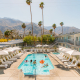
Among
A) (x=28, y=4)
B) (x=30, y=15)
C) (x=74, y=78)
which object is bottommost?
(x=74, y=78)

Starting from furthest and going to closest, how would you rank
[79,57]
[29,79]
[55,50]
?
[55,50], [79,57], [29,79]

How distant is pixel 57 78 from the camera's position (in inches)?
354

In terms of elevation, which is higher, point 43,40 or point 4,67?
point 43,40

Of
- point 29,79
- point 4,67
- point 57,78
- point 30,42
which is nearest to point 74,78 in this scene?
point 57,78

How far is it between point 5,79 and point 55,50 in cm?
2025

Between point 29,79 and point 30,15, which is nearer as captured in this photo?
point 29,79

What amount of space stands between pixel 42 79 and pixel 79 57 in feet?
34.1

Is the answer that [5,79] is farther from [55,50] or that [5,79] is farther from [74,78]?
[55,50]

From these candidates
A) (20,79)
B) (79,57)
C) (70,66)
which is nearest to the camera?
(20,79)

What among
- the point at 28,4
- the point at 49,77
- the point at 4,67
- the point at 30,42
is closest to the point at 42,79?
the point at 49,77

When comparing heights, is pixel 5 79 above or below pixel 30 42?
below

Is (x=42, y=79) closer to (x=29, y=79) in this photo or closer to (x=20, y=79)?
(x=29, y=79)

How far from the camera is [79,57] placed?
16.2 meters

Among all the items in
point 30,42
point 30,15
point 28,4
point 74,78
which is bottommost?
point 74,78
